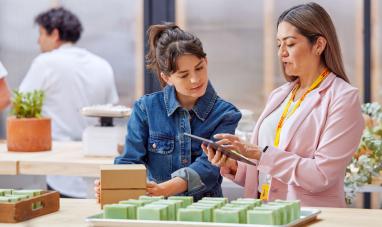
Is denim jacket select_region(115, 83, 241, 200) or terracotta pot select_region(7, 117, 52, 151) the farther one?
terracotta pot select_region(7, 117, 52, 151)

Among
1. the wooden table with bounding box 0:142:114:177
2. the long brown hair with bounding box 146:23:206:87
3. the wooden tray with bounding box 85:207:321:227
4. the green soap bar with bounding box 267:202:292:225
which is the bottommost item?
the wooden table with bounding box 0:142:114:177

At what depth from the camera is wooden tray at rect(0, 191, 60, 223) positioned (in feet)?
8.19

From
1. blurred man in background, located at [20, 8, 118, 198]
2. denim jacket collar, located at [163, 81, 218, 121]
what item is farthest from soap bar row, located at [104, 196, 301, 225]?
blurred man in background, located at [20, 8, 118, 198]

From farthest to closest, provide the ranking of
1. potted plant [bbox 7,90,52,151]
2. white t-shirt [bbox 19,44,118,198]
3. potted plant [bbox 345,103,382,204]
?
white t-shirt [bbox 19,44,118,198] → potted plant [bbox 7,90,52,151] → potted plant [bbox 345,103,382,204]

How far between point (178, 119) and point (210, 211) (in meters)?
1.04

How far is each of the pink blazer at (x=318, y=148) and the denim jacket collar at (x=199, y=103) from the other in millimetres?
305

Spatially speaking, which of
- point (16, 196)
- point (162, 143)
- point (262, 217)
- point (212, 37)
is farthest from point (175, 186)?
point (212, 37)

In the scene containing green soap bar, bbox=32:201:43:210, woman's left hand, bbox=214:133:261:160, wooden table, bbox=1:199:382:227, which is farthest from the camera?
woman's left hand, bbox=214:133:261:160

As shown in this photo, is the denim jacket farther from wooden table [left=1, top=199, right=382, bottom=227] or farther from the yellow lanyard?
wooden table [left=1, top=199, right=382, bottom=227]

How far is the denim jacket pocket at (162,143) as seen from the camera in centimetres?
328

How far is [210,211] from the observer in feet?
7.53

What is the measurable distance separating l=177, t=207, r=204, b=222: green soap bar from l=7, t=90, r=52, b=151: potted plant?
249cm

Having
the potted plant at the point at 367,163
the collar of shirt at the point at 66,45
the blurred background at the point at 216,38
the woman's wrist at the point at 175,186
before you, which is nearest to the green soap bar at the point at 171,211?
the woman's wrist at the point at 175,186

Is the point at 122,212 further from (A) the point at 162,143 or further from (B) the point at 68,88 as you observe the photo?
(B) the point at 68,88
